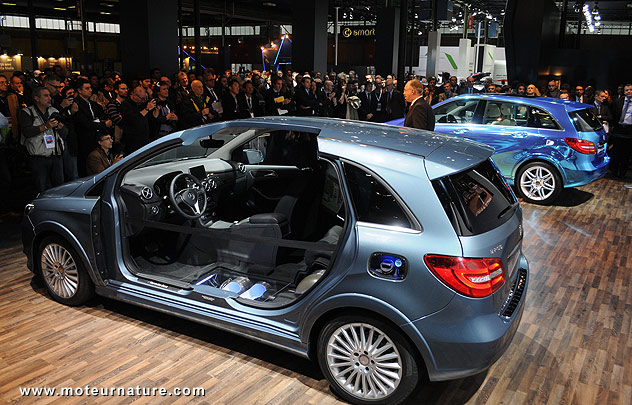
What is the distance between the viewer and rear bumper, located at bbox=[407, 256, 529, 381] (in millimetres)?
2756

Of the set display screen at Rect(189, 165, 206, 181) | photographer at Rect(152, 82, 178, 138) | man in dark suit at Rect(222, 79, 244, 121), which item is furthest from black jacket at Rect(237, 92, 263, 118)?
display screen at Rect(189, 165, 206, 181)

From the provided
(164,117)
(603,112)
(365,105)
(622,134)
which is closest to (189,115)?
(164,117)

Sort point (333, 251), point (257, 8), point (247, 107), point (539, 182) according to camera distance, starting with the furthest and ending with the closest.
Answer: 1. point (257, 8)
2. point (247, 107)
3. point (539, 182)
4. point (333, 251)

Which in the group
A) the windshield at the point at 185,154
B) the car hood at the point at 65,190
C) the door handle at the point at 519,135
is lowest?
the car hood at the point at 65,190

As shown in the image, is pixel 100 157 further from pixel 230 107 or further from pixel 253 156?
pixel 230 107

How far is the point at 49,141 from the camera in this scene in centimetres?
649

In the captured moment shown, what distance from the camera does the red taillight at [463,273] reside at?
274cm

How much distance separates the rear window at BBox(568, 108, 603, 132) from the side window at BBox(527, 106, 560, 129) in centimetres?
28

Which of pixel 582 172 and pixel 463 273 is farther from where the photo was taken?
pixel 582 172

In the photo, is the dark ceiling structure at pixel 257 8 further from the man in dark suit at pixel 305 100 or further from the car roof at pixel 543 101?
the car roof at pixel 543 101

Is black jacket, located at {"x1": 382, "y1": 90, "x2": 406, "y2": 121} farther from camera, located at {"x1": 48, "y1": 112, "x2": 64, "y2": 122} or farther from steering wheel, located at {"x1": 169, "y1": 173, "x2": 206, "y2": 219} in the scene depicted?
steering wheel, located at {"x1": 169, "y1": 173, "x2": 206, "y2": 219}

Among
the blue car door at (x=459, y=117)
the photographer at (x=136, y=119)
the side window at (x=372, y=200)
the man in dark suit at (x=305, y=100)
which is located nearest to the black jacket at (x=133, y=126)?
the photographer at (x=136, y=119)

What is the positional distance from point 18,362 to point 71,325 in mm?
539

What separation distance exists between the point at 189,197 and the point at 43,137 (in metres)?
3.35
